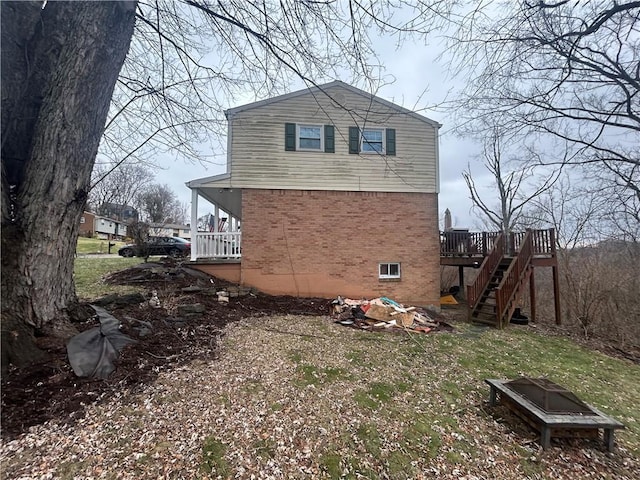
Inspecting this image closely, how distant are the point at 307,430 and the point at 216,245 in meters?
7.55

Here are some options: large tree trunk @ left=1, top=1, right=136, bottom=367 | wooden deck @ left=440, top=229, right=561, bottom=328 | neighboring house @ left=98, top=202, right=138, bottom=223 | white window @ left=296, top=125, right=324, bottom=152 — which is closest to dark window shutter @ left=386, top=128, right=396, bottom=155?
white window @ left=296, top=125, right=324, bottom=152

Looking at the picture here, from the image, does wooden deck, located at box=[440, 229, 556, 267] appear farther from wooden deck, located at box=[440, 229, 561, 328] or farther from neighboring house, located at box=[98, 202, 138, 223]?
neighboring house, located at box=[98, 202, 138, 223]

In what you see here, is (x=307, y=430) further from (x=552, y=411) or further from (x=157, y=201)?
(x=157, y=201)

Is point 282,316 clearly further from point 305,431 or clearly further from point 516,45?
point 516,45

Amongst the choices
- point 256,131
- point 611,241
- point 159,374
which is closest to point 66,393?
point 159,374

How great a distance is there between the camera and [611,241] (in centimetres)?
1320

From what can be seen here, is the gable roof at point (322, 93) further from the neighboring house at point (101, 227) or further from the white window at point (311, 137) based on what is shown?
the neighboring house at point (101, 227)

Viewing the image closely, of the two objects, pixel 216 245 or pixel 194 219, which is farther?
pixel 216 245

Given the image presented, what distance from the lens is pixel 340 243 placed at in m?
9.58

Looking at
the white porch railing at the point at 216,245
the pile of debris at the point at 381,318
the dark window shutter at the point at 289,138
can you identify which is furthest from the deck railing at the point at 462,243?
the white porch railing at the point at 216,245

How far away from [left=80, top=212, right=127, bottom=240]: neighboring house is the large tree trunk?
39.3 meters

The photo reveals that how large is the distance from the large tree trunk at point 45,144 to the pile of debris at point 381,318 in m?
5.58

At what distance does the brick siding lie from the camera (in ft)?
30.5

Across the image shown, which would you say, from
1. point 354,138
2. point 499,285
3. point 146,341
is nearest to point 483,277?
point 499,285
